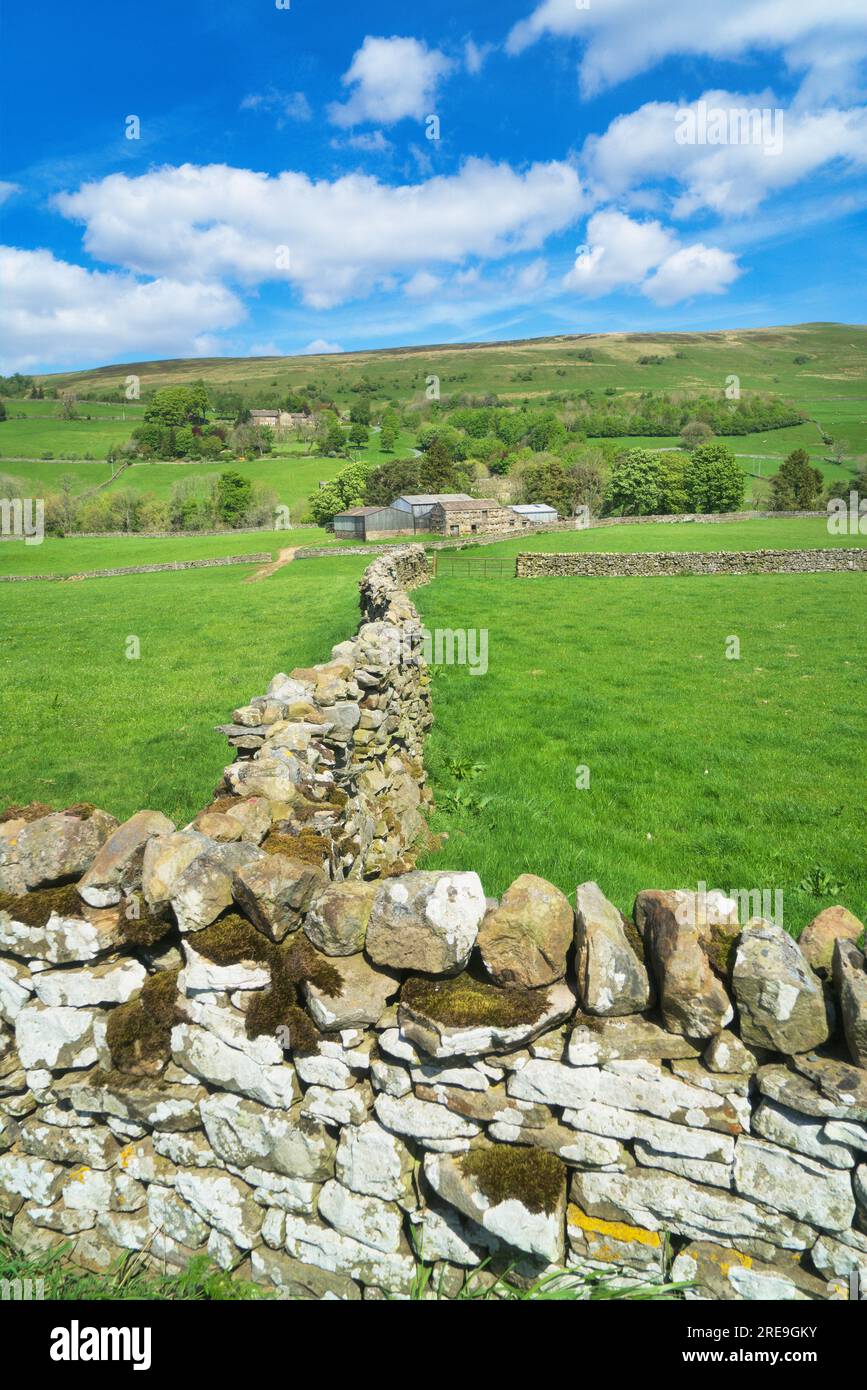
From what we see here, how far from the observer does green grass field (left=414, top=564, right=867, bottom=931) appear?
712 centimetres

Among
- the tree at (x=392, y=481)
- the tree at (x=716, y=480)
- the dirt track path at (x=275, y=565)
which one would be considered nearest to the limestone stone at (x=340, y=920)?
the dirt track path at (x=275, y=565)

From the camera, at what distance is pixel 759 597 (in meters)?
26.0

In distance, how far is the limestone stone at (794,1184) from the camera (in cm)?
291

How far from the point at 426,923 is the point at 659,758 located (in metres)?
7.63

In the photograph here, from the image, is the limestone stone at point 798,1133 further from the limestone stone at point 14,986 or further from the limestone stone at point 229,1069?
the limestone stone at point 14,986

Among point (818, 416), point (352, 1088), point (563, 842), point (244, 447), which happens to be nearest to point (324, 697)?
point (563, 842)

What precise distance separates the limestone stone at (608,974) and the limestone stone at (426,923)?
527mm

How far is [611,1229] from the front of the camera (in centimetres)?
324

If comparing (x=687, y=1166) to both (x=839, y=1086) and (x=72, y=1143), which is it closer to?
(x=839, y=1086)

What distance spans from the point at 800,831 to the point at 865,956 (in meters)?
5.40

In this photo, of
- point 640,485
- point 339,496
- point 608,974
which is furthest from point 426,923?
point 339,496

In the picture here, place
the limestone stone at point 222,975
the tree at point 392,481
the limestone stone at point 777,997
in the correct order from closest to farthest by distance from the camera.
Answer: the limestone stone at point 777,997 → the limestone stone at point 222,975 → the tree at point 392,481

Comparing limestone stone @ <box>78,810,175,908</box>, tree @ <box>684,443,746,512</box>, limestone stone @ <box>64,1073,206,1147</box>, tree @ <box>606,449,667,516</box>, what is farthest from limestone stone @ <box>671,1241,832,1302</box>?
tree @ <box>606,449,667,516</box>
